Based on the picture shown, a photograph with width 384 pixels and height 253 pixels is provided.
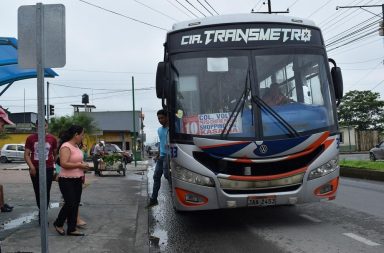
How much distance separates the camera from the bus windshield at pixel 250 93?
7.27 m

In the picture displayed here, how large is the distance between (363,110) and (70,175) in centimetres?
4894

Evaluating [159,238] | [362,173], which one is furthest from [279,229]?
[362,173]

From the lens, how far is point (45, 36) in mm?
5047

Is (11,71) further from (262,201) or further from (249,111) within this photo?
(262,201)

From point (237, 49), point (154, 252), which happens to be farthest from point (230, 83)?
point (154, 252)

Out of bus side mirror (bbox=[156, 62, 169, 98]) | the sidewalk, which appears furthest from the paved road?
bus side mirror (bbox=[156, 62, 169, 98])

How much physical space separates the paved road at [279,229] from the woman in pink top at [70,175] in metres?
1.35

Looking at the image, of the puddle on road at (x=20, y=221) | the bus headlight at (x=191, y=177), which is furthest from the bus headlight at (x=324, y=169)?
the puddle on road at (x=20, y=221)

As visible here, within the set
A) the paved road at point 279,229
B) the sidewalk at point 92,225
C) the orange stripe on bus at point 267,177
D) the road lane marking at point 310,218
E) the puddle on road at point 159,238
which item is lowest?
the puddle on road at point 159,238

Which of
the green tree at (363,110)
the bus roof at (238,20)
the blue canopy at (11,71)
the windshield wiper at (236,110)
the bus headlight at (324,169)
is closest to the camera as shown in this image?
the windshield wiper at (236,110)

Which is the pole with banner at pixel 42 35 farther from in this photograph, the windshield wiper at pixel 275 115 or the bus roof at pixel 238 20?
the windshield wiper at pixel 275 115

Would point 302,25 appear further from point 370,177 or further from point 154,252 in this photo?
point 370,177

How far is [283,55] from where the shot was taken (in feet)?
25.5

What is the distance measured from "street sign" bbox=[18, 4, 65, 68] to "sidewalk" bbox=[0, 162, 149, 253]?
261 cm
